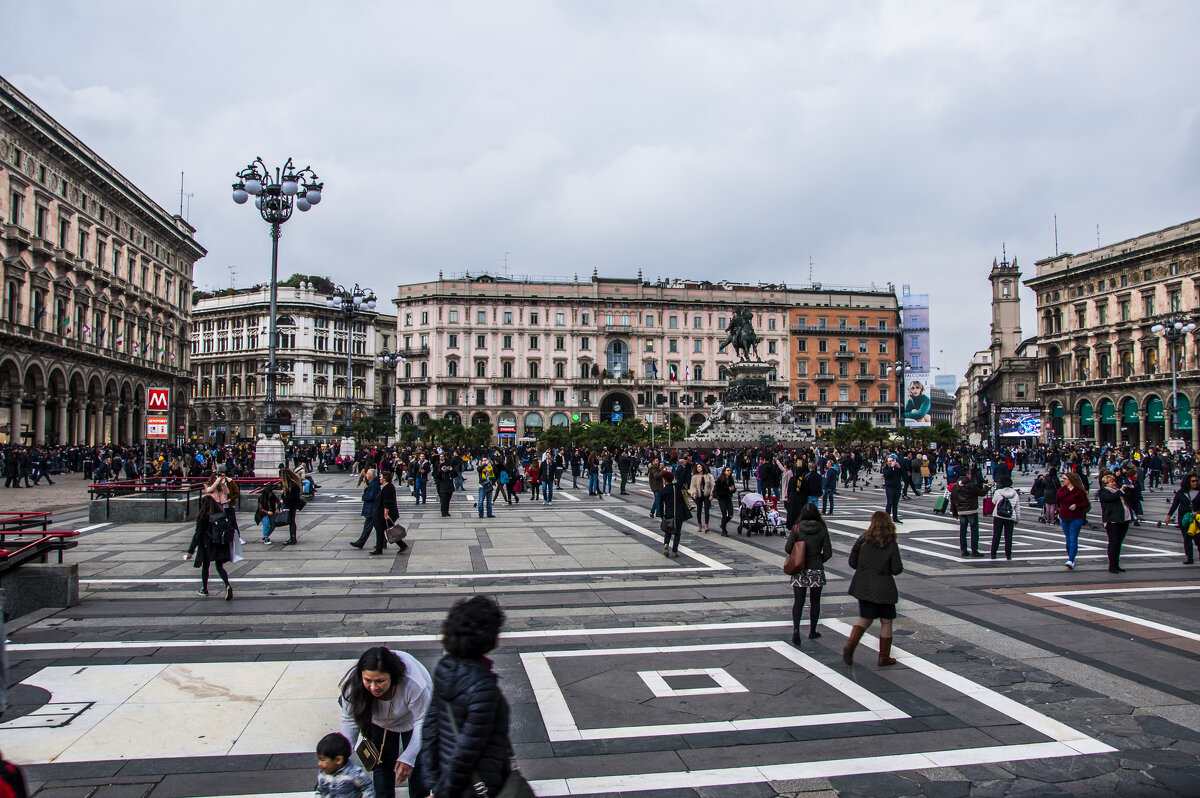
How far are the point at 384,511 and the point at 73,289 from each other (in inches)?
1802

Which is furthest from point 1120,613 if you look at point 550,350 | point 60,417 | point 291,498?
point 550,350

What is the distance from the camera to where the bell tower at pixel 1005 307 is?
324ft

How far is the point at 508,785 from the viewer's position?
320cm

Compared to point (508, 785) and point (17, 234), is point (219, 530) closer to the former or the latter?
point (508, 785)

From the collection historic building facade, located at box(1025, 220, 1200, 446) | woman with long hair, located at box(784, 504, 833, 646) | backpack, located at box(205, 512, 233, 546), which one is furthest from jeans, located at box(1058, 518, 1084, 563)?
historic building facade, located at box(1025, 220, 1200, 446)

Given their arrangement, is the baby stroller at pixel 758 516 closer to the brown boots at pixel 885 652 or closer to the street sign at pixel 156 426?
the brown boots at pixel 885 652

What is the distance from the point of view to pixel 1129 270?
68875mm

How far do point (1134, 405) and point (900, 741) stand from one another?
76.0 meters

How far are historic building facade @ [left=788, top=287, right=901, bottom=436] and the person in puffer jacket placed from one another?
89.5m

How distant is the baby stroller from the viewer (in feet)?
54.3

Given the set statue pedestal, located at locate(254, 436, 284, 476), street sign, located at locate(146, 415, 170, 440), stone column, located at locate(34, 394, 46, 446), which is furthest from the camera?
stone column, located at locate(34, 394, 46, 446)

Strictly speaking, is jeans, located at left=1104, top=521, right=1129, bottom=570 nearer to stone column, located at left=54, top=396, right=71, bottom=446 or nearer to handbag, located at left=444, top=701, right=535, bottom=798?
handbag, located at left=444, top=701, right=535, bottom=798

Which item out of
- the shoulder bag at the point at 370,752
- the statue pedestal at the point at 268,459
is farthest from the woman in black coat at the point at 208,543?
the statue pedestal at the point at 268,459

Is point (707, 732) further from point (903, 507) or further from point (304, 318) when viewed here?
point (304, 318)
